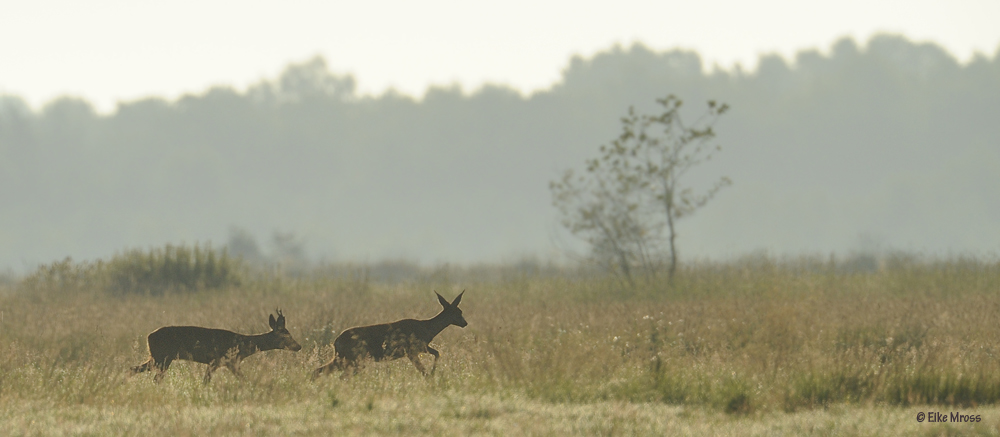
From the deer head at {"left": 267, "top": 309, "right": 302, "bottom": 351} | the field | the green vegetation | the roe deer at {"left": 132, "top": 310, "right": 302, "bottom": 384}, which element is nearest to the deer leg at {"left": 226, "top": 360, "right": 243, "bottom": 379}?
the roe deer at {"left": 132, "top": 310, "right": 302, "bottom": 384}

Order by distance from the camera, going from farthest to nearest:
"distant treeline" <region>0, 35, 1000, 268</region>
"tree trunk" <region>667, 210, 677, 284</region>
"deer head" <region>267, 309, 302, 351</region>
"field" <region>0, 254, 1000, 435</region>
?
1. "distant treeline" <region>0, 35, 1000, 268</region>
2. "tree trunk" <region>667, 210, 677, 284</region>
3. "deer head" <region>267, 309, 302, 351</region>
4. "field" <region>0, 254, 1000, 435</region>

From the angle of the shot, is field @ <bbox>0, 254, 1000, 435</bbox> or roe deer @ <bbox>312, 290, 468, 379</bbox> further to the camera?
roe deer @ <bbox>312, 290, 468, 379</bbox>

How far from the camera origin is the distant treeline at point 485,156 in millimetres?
94562

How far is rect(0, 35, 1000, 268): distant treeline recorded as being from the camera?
94562 millimetres

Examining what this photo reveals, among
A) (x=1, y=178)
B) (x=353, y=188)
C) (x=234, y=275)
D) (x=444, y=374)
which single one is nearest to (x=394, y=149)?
(x=353, y=188)

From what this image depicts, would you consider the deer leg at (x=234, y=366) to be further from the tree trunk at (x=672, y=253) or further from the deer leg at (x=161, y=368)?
the tree trunk at (x=672, y=253)

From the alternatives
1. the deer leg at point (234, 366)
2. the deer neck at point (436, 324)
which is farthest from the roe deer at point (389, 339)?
the deer leg at point (234, 366)

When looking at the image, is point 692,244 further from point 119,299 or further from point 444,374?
point 444,374

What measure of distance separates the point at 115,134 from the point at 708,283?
333 feet

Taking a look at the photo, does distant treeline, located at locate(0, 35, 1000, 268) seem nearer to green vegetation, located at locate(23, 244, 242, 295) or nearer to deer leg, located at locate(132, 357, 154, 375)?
green vegetation, located at locate(23, 244, 242, 295)

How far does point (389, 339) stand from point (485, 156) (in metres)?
103

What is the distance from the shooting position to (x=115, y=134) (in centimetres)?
10506

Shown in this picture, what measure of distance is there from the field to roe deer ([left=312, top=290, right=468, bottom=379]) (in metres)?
0.31

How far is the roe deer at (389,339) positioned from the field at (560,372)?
1.00 feet
